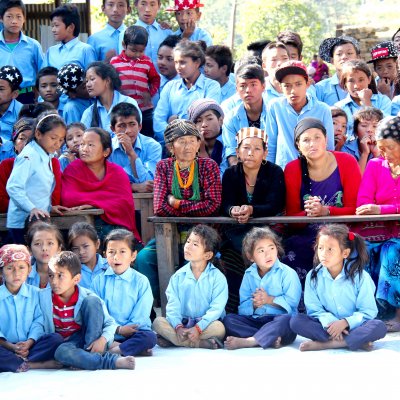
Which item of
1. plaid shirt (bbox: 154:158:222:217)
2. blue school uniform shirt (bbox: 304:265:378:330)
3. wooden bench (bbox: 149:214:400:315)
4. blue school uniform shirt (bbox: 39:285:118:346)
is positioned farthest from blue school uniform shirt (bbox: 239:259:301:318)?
blue school uniform shirt (bbox: 39:285:118:346)

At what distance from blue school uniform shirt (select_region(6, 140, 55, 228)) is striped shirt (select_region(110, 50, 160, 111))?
219 cm

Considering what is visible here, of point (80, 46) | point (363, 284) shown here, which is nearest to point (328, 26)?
point (80, 46)

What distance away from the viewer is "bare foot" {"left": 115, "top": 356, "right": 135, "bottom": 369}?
18.9 ft

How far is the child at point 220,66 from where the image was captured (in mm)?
9422

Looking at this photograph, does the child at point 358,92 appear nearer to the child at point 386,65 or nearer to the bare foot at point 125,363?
the child at point 386,65

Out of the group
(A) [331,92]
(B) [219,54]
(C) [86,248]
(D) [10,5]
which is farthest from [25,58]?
(C) [86,248]

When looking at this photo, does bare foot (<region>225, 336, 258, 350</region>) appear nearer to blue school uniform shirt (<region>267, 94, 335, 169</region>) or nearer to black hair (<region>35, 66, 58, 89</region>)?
blue school uniform shirt (<region>267, 94, 335, 169</region>)

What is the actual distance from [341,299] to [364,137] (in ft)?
6.60

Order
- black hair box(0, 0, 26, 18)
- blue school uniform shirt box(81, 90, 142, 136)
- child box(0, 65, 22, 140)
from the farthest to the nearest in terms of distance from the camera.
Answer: black hair box(0, 0, 26, 18)
child box(0, 65, 22, 140)
blue school uniform shirt box(81, 90, 142, 136)

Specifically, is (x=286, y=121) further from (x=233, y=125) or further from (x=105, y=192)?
(x=105, y=192)

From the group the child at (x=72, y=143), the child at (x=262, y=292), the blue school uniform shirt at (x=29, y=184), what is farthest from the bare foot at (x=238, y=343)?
the child at (x=72, y=143)

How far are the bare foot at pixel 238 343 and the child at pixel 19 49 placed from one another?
14.2 ft

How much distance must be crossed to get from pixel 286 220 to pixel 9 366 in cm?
213

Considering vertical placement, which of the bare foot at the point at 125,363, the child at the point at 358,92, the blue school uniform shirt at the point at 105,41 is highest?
the blue school uniform shirt at the point at 105,41
